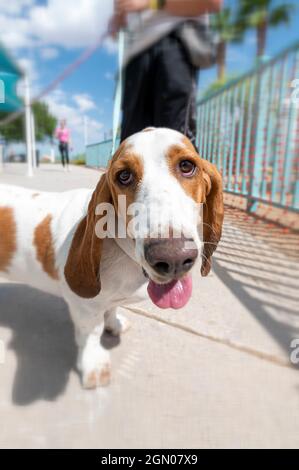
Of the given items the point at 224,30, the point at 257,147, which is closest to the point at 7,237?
the point at 224,30

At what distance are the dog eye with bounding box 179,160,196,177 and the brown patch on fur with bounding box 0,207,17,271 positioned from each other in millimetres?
970

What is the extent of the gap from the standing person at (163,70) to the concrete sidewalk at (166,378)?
1249mm

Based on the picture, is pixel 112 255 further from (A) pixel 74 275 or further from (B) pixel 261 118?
(B) pixel 261 118

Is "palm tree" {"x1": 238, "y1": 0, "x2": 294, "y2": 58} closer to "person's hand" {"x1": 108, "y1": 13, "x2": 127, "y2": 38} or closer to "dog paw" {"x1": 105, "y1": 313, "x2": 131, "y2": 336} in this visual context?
"person's hand" {"x1": 108, "y1": 13, "x2": 127, "y2": 38}

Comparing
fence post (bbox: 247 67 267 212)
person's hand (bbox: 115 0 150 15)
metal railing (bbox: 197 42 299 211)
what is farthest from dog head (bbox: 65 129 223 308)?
fence post (bbox: 247 67 267 212)

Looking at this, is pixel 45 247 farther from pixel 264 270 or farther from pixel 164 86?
pixel 264 270

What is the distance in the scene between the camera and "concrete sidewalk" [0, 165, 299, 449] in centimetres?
110

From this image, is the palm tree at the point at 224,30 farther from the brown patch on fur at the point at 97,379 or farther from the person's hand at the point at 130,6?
the brown patch on fur at the point at 97,379

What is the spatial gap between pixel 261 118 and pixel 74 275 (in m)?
3.60

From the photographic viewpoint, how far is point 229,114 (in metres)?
4.38

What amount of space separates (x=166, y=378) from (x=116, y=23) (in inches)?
65.7

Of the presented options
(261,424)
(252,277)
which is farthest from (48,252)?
(252,277)

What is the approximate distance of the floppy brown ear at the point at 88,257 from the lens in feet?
4.20

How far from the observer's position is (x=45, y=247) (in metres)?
1.59
